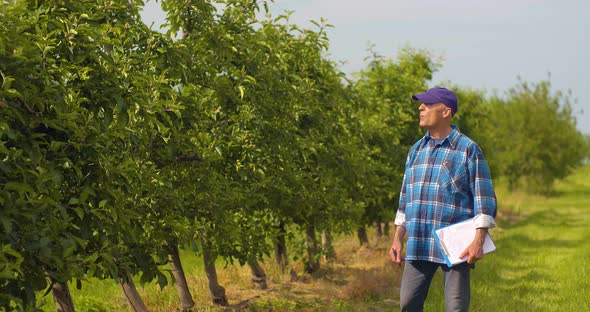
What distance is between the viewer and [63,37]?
548cm

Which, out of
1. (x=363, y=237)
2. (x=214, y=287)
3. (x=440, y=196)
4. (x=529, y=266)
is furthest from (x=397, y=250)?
(x=363, y=237)

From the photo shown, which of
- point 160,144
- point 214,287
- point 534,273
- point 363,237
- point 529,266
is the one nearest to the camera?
point 160,144

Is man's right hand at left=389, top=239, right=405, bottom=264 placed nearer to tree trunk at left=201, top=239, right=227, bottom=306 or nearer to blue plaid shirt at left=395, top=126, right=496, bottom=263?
blue plaid shirt at left=395, top=126, right=496, bottom=263

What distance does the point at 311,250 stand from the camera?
13.2 metres

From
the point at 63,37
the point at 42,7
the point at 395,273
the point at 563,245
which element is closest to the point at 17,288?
the point at 63,37

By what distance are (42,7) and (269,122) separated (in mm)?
4327

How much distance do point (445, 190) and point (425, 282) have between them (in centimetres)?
75

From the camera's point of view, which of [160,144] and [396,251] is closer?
[396,251]

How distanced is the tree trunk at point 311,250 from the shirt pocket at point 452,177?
23.9 feet

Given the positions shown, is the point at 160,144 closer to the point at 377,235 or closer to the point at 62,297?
the point at 62,297

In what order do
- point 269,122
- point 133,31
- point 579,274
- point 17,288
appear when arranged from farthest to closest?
point 579,274 → point 269,122 → point 133,31 → point 17,288

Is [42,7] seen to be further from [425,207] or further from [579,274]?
[579,274]

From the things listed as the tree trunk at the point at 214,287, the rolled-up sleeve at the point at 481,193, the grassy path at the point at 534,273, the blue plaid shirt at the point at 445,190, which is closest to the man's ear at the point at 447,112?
the blue plaid shirt at the point at 445,190

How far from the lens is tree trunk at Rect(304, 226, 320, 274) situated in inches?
518
